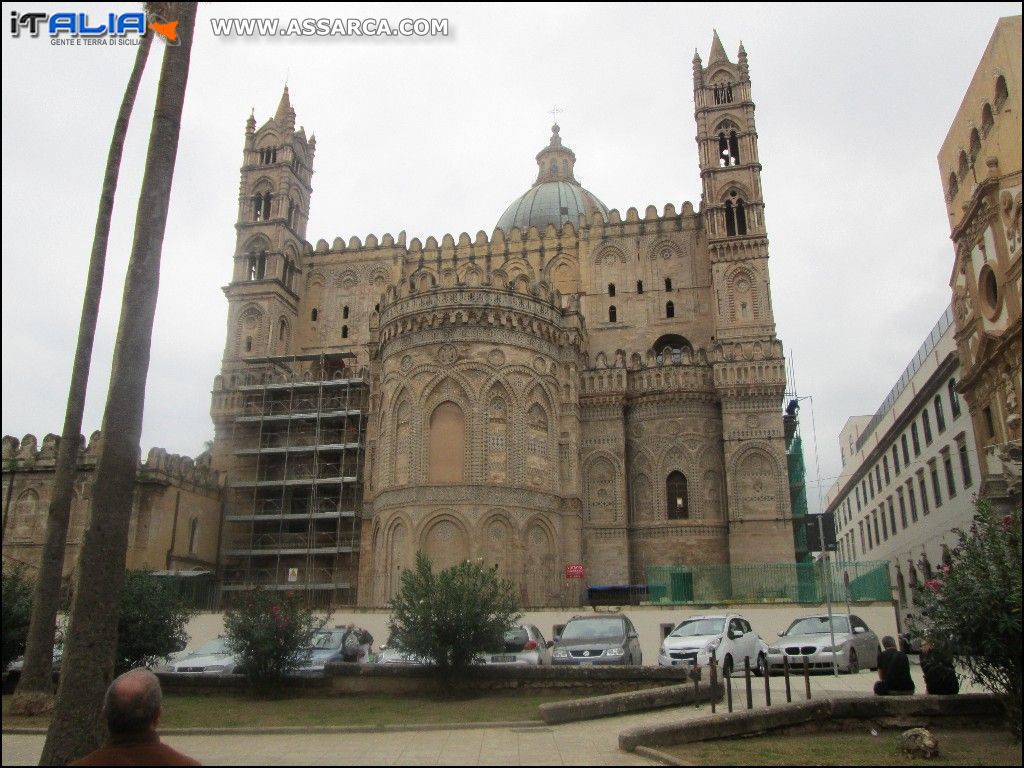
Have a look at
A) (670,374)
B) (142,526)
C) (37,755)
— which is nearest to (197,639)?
(142,526)

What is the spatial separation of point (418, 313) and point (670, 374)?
1186 cm

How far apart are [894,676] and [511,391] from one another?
2236cm

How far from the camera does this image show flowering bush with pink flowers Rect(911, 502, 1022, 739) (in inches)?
432

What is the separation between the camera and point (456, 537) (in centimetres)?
3222

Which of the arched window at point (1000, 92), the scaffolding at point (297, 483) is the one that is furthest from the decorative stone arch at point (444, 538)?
the arched window at point (1000, 92)

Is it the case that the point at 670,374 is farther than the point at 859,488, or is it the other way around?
the point at 859,488

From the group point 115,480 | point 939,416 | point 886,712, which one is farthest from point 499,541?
point 115,480

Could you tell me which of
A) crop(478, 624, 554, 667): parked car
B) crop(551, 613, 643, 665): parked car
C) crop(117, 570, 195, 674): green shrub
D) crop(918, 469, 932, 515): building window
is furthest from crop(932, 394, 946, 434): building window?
crop(117, 570, 195, 674): green shrub

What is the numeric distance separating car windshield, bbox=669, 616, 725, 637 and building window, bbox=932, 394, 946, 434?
21.0 metres

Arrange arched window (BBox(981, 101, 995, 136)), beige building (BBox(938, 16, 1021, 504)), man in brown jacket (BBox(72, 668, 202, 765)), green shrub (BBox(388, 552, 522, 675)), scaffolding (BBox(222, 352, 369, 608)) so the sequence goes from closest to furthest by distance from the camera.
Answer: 1. man in brown jacket (BBox(72, 668, 202, 765))
2. green shrub (BBox(388, 552, 522, 675))
3. beige building (BBox(938, 16, 1021, 504))
4. arched window (BBox(981, 101, 995, 136))
5. scaffolding (BBox(222, 352, 369, 608))

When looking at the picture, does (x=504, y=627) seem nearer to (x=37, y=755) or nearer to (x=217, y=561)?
(x=37, y=755)

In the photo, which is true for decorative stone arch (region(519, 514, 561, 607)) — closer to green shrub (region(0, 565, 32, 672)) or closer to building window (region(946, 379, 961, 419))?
building window (region(946, 379, 961, 419))

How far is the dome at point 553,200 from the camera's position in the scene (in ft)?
161

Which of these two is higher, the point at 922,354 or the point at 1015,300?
the point at 922,354
